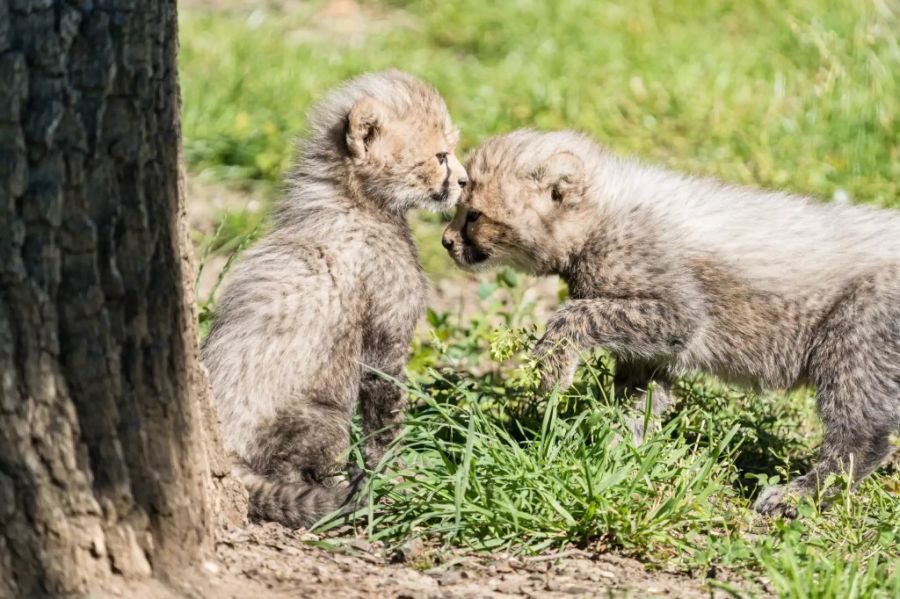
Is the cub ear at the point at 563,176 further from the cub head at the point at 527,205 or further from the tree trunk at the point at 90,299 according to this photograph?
the tree trunk at the point at 90,299

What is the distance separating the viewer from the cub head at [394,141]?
16.2 ft

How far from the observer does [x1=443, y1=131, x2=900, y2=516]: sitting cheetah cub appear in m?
4.82

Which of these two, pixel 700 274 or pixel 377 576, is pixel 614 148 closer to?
pixel 700 274

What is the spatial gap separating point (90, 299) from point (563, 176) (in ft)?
8.61

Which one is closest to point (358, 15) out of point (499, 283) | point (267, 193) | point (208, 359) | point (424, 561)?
point (267, 193)

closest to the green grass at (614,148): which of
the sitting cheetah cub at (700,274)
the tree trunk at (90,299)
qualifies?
the sitting cheetah cub at (700,274)

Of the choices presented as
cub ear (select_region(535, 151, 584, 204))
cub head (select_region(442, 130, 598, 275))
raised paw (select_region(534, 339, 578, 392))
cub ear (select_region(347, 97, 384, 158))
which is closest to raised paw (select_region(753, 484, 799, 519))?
raised paw (select_region(534, 339, 578, 392))

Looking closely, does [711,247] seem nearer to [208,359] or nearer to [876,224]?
[876,224]

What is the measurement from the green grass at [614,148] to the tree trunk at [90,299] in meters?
1.03

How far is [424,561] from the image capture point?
12.7 feet

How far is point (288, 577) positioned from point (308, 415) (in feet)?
2.98

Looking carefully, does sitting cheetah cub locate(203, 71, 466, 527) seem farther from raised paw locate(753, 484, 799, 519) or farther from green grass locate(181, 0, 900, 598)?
raised paw locate(753, 484, 799, 519)

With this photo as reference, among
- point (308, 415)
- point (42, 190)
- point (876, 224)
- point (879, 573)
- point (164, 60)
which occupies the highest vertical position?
point (164, 60)

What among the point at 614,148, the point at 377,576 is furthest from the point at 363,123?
the point at 614,148
